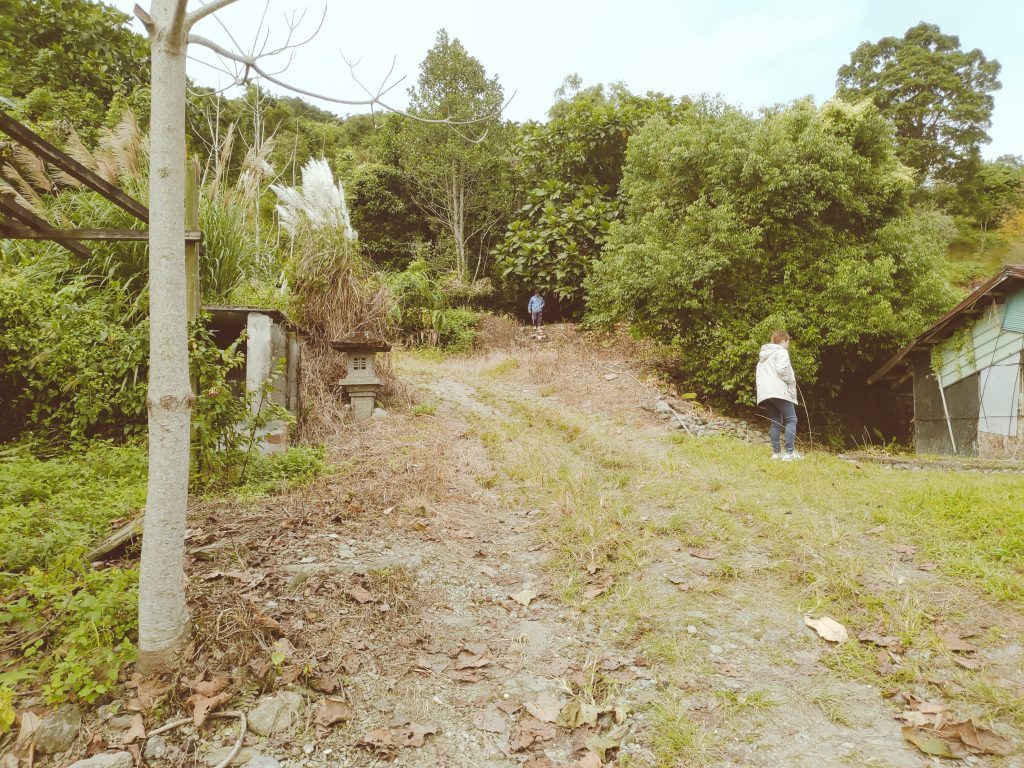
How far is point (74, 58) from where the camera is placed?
11.5 metres

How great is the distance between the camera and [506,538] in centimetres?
379

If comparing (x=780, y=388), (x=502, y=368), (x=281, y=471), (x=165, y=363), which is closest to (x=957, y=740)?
(x=165, y=363)

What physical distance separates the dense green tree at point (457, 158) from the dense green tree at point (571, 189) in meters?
1.20

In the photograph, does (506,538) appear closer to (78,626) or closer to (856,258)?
(78,626)

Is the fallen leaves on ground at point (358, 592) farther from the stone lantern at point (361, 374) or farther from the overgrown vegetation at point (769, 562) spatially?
the stone lantern at point (361, 374)

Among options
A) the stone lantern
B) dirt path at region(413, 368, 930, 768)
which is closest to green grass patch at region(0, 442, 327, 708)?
dirt path at region(413, 368, 930, 768)

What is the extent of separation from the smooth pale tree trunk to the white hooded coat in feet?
21.8

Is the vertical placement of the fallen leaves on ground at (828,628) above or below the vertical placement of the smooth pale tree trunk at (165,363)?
below

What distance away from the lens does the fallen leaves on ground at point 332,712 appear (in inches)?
77.6

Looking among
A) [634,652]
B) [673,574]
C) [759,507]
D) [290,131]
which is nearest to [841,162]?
[759,507]

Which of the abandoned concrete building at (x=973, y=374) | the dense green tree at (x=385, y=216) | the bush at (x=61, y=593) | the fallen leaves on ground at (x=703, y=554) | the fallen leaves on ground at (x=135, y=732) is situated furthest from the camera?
the dense green tree at (x=385, y=216)

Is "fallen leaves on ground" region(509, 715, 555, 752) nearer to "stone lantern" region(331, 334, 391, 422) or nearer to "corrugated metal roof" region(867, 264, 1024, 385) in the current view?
"stone lantern" region(331, 334, 391, 422)

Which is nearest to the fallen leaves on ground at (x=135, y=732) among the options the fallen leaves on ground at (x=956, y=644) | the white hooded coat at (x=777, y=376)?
the fallen leaves on ground at (x=956, y=644)

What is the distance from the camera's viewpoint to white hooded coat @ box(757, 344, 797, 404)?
6.66 meters
